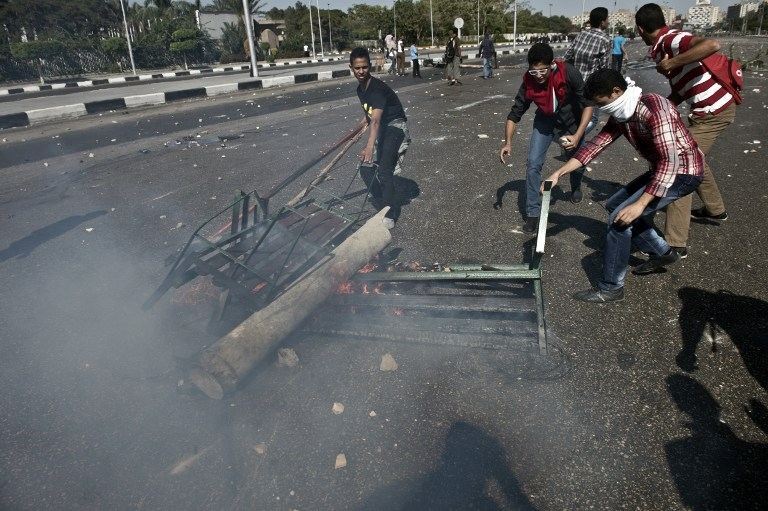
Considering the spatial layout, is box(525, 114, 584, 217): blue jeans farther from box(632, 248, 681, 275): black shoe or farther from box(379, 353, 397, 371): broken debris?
box(379, 353, 397, 371): broken debris

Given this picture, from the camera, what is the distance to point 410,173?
6.22 meters

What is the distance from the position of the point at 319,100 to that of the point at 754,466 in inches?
540

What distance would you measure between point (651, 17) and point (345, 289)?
3000 mm

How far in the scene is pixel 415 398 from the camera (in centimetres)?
237

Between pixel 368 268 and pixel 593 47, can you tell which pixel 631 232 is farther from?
pixel 593 47

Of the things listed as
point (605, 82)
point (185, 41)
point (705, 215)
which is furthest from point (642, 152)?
point (185, 41)

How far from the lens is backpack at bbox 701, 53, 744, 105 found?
3.46 metres

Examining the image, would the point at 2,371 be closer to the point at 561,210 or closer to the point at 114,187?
the point at 114,187

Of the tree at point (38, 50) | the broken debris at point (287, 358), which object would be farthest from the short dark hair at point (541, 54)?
the tree at point (38, 50)

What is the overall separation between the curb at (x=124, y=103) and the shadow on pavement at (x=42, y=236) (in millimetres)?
9199

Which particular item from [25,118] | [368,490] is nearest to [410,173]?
[368,490]

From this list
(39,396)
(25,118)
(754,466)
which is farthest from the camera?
(25,118)

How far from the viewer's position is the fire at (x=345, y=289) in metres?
3.06

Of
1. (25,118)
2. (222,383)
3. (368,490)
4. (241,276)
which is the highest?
(25,118)
